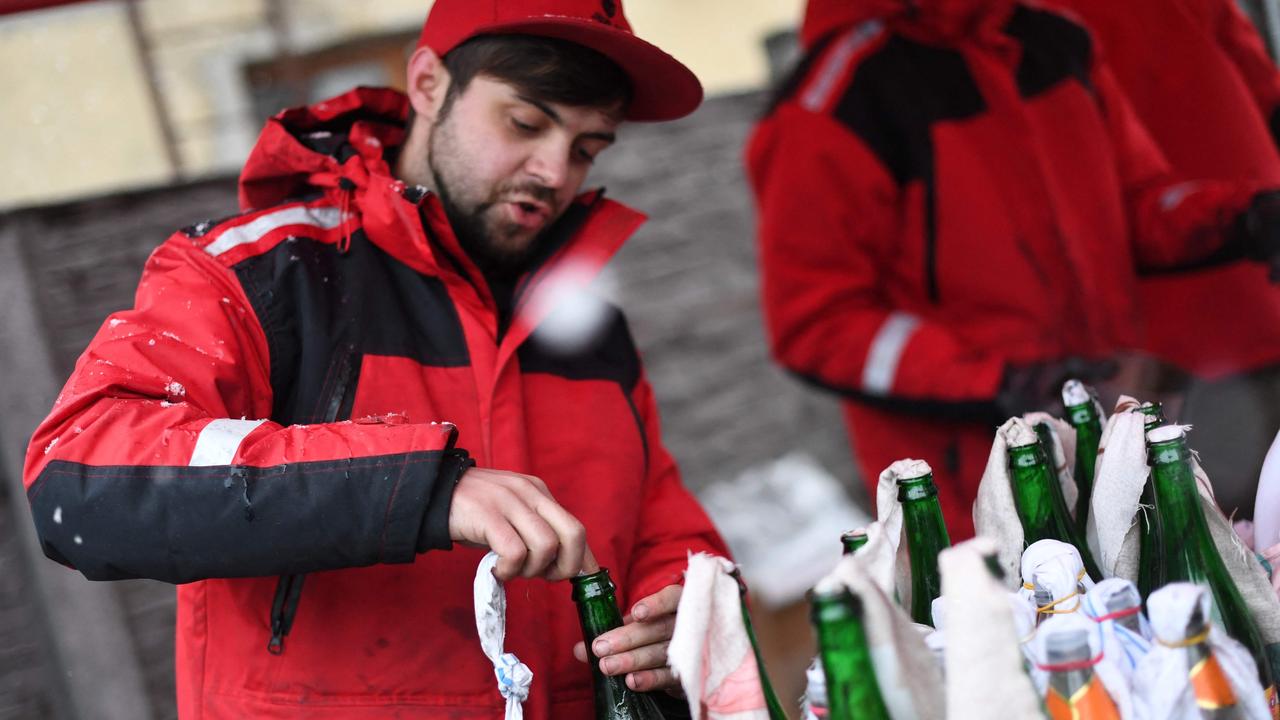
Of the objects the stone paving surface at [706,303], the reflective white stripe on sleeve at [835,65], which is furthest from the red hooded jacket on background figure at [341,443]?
the stone paving surface at [706,303]

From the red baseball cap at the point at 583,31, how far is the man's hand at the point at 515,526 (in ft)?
2.41

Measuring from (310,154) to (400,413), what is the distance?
43cm

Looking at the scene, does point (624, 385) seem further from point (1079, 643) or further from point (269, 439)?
point (1079, 643)

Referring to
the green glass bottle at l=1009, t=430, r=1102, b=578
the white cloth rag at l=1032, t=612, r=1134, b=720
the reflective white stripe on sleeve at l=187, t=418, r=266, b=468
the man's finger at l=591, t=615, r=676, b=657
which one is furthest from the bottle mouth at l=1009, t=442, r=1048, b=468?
the reflective white stripe on sleeve at l=187, t=418, r=266, b=468

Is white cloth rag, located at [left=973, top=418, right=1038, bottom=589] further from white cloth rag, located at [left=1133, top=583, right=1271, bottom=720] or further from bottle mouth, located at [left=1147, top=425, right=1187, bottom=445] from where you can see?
white cloth rag, located at [left=1133, top=583, right=1271, bottom=720]

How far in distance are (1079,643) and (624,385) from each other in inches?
37.0

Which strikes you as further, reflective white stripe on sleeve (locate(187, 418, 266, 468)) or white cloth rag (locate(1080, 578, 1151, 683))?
reflective white stripe on sleeve (locate(187, 418, 266, 468))

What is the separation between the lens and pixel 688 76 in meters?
1.83

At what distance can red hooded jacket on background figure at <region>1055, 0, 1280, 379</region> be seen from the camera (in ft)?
9.18

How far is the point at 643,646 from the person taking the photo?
1277 millimetres

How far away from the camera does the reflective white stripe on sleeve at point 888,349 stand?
8.05ft

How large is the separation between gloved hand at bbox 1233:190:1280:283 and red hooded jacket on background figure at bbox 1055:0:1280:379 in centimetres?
21

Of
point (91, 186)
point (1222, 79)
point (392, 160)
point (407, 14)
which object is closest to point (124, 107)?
point (91, 186)

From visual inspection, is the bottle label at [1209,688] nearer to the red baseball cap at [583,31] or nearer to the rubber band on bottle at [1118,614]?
the rubber band on bottle at [1118,614]
